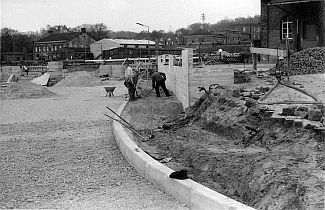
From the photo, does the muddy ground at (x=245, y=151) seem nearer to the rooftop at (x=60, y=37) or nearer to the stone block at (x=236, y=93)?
the stone block at (x=236, y=93)

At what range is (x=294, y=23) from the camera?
3516 centimetres

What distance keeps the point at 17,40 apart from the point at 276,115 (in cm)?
11211

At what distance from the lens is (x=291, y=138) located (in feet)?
24.6

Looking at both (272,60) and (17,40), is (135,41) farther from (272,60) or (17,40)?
(272,60)

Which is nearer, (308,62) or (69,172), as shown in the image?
(69,172)

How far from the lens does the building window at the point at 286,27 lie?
36.5 metres

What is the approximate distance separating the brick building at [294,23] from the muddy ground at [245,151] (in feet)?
67.5

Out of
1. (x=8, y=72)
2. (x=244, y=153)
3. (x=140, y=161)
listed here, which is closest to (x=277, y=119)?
(x=244, y=153)

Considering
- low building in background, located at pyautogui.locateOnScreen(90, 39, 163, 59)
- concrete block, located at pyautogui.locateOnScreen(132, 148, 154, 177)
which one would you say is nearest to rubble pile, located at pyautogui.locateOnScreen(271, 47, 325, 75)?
concrete block, located at pyautogui.locateOnScreen(132, 148, 154, 177)

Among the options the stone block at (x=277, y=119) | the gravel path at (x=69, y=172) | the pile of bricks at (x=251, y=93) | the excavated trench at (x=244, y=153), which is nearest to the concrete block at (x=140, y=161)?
the gravel path at (x=69, y=172)

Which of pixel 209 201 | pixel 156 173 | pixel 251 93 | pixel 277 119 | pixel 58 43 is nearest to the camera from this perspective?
pixel 209 201

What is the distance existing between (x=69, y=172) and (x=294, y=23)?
99.2 ft

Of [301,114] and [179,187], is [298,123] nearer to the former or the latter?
[301,114]

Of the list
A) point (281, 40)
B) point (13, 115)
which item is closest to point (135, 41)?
point (281, 40)
